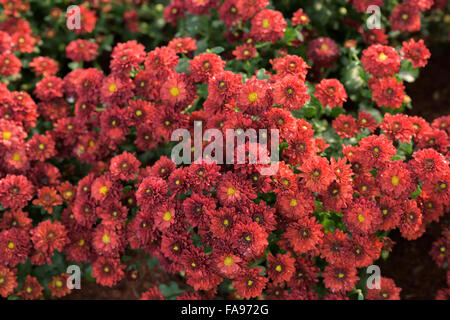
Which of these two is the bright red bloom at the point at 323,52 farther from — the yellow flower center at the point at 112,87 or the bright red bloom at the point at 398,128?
the yellow flower center at the point at 112,87

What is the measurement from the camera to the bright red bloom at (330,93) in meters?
3.00

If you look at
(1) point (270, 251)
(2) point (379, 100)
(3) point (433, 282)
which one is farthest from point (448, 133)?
(1) point (270, 251)

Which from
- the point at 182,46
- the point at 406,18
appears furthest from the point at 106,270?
the point at 406,18

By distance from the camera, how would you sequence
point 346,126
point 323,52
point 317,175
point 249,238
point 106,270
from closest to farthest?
point 249,238
point 317,175
point 106,270
point 346,126
point 323,52

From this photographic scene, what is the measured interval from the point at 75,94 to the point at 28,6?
3.93 feet

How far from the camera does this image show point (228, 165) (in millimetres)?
2588

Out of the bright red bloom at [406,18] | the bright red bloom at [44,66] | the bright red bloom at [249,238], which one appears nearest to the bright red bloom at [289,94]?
the bright red bloom at [249,238]

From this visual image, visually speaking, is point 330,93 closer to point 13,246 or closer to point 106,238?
point 106,238

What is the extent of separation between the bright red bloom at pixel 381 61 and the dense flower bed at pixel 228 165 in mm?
13

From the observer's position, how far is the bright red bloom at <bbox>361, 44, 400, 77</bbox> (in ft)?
9.98

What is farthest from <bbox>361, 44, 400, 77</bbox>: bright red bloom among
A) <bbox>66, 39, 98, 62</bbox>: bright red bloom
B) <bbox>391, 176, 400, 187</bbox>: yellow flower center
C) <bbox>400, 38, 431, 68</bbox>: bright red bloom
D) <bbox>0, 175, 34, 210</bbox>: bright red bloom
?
<bbox>0, 175, 34, 210</bbox>: bright red bloom

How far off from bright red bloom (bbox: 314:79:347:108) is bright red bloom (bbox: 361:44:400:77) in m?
0.29

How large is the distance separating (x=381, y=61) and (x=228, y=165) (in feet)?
4.44

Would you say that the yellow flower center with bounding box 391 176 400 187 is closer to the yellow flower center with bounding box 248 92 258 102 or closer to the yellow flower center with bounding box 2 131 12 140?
the yellow flower center with bounding box 248 92 258 102
